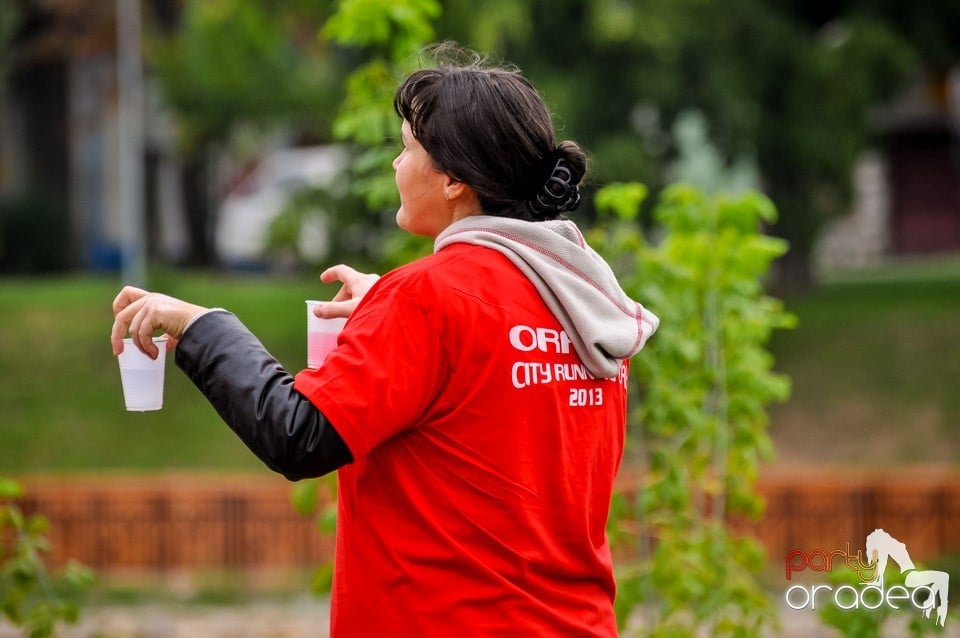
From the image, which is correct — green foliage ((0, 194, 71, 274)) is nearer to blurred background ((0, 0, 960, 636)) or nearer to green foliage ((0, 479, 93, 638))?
blurred background ((0, 0, 960, 636))

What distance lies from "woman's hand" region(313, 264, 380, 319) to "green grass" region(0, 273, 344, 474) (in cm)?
954

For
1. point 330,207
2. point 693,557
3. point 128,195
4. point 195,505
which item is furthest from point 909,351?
point 693,557

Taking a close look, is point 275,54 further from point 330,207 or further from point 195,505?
point 195,505

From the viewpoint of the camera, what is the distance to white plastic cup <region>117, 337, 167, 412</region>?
2.37 metres

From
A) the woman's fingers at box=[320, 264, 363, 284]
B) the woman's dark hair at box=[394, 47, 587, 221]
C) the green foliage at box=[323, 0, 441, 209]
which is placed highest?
the green foliage at box=[323, 0, 441, 209]

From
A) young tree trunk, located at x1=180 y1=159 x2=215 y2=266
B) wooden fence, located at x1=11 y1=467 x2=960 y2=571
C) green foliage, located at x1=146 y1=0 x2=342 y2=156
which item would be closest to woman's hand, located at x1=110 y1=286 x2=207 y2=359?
wooden fence, located at x1=11 y1=467 x2=960 y2=571

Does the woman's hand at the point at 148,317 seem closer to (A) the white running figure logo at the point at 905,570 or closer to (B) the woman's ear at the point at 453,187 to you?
(B) the woman's ear at the point at 453,187

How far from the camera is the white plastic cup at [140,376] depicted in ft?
7.79

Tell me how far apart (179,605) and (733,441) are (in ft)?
16.6

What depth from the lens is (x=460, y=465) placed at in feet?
7.25

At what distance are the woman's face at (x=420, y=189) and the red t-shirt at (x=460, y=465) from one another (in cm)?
11

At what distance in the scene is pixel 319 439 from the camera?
2.08 metres

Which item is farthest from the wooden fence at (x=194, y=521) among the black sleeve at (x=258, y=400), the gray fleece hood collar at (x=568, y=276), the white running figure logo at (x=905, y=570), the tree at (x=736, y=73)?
the black sleeve at (x=258, y=400)

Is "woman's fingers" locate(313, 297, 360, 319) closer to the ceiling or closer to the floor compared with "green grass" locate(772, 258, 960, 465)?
closer to the ceiling
